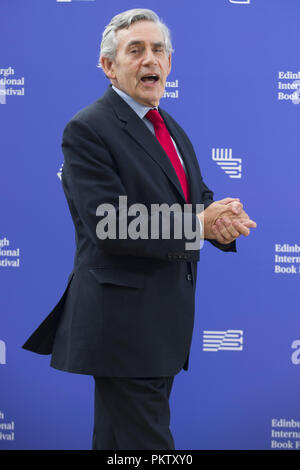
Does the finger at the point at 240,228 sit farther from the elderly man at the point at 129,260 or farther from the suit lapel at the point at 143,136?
the suit lapel at the point at 143,136

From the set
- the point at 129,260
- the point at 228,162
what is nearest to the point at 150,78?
the point at 129,260

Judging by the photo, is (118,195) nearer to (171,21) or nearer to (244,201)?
(244,201)

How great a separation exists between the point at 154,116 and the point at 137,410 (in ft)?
3.10

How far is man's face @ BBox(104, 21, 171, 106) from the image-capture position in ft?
5.70

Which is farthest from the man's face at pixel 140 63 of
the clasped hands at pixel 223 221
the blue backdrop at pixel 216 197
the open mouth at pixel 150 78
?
the blue backdrop at pixel 216 197

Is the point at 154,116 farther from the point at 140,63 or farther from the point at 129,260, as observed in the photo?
the point at 129,260

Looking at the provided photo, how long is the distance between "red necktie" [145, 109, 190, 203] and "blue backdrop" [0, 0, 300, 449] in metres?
1.18

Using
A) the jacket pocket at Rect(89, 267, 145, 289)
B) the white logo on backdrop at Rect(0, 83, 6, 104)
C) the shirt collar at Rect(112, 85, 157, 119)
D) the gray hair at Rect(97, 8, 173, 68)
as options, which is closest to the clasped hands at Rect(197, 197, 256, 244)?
the jacket pocket at Rect(89, 267, 145, 289)

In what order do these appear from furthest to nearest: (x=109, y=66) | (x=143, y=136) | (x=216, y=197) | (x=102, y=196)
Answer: (x=216, y=197)
(x=109, y=66)
(x=143, y=136)
(x=102, y=196)

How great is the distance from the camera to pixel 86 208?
62.0 inches

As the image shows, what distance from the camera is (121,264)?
1.63 metres

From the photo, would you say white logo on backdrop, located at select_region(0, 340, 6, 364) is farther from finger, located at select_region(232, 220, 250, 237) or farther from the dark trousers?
finger, located at select_region(232, 220, 250, 237)
